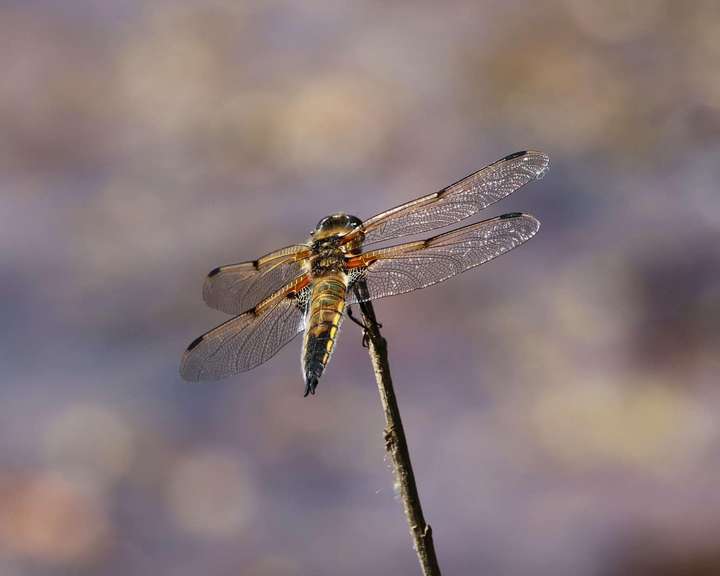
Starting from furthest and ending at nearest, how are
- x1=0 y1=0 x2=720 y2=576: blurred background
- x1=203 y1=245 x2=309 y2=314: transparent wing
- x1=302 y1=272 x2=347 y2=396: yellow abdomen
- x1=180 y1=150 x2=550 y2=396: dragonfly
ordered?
x1=0 y1=0 x2=720 y2=576: blurred background
x1=203 y1=245 x2=309 y2=314: transparent wing
x1=180 y1=150 x2=550 y2=396: dragonfly
x1=302 y1=272 x2=347 y2=396: yellow abdomen

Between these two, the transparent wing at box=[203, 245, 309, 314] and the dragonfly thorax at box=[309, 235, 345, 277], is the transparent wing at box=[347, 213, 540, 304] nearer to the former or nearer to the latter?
the dragonfly thorax at box=[309, 235, 345, 277]

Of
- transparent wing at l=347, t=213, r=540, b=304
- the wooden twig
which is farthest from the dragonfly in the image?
the wooden twig

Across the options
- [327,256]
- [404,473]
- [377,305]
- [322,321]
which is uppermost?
[377,305]

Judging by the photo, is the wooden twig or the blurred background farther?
the blurred background

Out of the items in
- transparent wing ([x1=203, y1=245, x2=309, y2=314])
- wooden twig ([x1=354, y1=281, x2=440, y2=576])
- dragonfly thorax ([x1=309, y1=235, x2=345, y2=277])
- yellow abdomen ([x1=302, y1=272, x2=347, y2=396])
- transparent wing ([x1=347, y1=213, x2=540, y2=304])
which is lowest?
wooden twig ([x1=354, y1=281, x2=440, y2=576])

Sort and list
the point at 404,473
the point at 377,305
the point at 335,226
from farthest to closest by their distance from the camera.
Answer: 1. the point at 377,305
2. the point at 335,226
3. the point at 404,473

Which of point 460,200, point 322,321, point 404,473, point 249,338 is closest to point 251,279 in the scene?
point 249,338

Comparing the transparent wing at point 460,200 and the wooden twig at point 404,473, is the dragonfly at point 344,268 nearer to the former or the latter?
the transparent wing at point 460,200

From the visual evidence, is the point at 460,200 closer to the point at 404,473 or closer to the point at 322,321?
the point at 322,321
